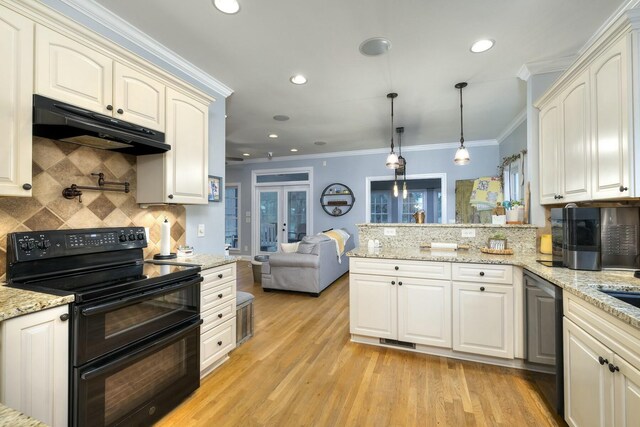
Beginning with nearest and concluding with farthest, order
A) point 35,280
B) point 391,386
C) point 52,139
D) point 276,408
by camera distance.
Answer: point 35,280
point 52,139
point 276,408
point 391,386

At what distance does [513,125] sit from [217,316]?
5.02 metres

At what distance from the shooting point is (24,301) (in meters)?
1.20

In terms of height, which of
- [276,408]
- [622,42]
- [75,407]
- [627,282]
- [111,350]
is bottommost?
[276,408]

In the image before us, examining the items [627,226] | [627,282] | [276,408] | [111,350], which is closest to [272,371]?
[276,408]

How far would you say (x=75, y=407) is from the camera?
129cm

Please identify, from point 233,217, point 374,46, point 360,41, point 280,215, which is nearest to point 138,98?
point 360,41

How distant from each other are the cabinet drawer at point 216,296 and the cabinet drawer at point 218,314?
0.09ft

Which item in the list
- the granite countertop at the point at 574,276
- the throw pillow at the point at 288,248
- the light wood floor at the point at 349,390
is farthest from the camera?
the throw pillow at the point at 288,248

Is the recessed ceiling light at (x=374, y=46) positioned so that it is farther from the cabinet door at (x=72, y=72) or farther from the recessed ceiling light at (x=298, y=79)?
the cabinet door at (x=72, y=72)

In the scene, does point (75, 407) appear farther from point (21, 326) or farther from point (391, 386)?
point (391, 386)

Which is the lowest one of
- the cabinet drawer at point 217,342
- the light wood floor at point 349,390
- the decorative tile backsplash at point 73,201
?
the light wood floor at point 349,390

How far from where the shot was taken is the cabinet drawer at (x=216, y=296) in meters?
2.10

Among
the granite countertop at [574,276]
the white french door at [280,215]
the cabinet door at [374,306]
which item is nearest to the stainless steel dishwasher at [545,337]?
the granite countertop at [574,276]

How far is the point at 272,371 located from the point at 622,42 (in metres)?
3.10
